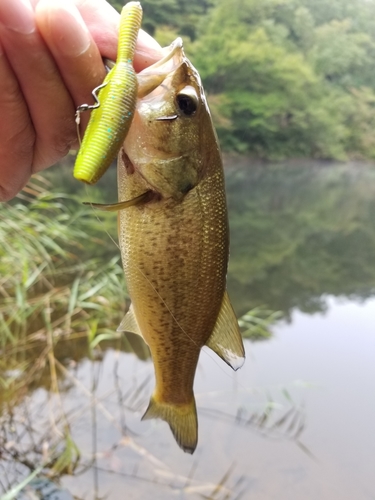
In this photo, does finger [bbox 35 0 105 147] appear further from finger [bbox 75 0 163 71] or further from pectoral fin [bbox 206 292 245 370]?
pectoral fin [bbox 206 292 245 370]

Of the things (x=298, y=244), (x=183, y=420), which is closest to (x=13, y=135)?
(x=183, y=420)

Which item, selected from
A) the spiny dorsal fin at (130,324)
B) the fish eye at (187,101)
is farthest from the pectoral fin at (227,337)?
the fish eye at (187,101)

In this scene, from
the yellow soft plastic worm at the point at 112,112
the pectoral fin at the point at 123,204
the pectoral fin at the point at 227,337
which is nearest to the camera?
the yellow soft plastic worm at the point at 112,112

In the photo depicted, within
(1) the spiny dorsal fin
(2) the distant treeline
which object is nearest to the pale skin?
(1) the spiny dorsal fin

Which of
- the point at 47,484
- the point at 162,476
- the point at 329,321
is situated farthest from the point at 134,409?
the point at 329,321

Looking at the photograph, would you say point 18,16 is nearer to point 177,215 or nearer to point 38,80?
point 38,80

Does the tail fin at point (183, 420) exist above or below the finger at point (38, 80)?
below

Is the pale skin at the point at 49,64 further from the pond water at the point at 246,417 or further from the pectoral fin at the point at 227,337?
the pond water at the point at 246,417
